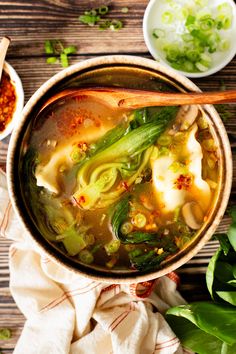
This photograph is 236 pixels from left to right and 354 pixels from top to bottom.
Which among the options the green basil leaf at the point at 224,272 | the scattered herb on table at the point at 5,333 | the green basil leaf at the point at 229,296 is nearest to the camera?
the green basil leaf at the point at 229,296

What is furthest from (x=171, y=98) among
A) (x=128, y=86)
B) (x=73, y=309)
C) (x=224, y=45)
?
(x=73, y=309)

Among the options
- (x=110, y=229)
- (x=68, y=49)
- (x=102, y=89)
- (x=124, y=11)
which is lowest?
(x=110, y=229)

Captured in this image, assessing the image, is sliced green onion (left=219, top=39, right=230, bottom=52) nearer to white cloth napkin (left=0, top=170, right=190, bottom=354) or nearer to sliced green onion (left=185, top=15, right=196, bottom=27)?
sliced green onion (left=185, top=15, right=196, bottom=27)

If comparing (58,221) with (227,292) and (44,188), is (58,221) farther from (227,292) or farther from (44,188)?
(227,292)

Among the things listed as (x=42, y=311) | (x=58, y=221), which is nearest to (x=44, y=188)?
(x=58, y=221)

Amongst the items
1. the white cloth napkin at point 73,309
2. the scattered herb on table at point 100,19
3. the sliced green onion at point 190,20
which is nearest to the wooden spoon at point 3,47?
the scattered herb on table at point 100,19

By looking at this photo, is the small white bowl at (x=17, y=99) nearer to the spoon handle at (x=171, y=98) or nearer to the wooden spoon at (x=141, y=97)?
the wooden spoon at (x=141, y=97)

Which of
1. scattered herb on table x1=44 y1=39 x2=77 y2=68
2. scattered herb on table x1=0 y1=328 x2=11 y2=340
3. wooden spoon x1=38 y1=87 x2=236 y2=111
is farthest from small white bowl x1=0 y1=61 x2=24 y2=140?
scattered herb on table x1=0 y1=328 x2=11 y2=340
